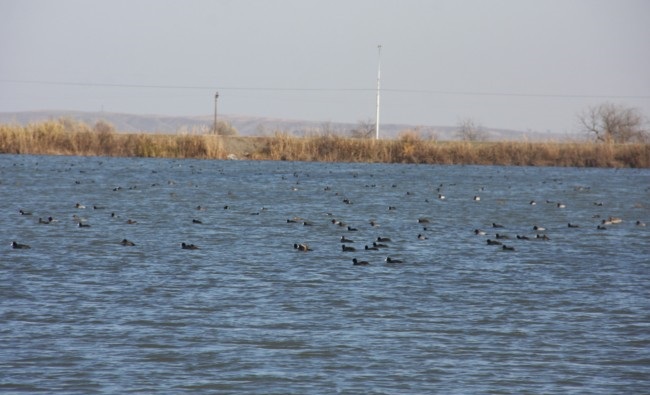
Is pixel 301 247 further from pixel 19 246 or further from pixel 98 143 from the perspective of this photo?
pixel 98 143

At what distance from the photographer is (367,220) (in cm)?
3409

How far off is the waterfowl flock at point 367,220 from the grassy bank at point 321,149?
21841 mm

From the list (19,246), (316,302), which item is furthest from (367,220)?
(316,302)

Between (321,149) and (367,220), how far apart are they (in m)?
37.3

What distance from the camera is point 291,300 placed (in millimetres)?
17531

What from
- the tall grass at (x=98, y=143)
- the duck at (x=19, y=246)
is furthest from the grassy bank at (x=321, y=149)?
the duck at (x=19, y=246)

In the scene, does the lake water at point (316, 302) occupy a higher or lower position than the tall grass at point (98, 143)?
lower

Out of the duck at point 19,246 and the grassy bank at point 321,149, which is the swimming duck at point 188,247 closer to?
the duck at point 19,246

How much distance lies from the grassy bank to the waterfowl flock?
21841 mm

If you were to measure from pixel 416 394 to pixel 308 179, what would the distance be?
43404 mm

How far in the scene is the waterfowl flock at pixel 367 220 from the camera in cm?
2583

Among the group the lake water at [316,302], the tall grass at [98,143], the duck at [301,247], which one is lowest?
the lake water at [316,302]

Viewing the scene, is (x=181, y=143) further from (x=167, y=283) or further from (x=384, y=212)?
(x=167, y=283)

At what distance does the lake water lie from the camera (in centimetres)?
1260
